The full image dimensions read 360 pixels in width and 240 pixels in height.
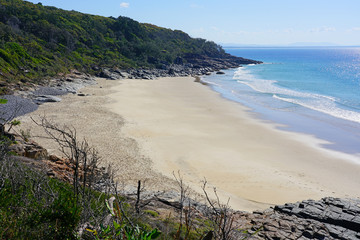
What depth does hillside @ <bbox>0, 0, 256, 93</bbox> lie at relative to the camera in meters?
44.0

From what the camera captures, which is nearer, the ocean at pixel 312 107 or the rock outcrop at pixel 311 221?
the rock outcrop at pixel 311 221

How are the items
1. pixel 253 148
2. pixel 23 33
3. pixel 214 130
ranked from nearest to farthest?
pixel 253 148
pixel 214 130
pixel 23 33

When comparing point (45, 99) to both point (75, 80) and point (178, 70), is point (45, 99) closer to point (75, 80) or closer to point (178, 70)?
point (75, 80)

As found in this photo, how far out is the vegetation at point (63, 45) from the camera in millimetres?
44156

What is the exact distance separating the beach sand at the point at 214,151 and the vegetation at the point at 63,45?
49.5 feet

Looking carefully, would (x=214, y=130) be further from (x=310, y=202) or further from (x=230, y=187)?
(x=310, y=202)

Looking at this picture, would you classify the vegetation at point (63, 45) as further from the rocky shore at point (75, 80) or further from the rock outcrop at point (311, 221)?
the rock outcrop at point (311, 221)

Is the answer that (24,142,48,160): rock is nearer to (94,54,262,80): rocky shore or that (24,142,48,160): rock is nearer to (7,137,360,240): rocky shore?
(7,137,360,240): rocky shore

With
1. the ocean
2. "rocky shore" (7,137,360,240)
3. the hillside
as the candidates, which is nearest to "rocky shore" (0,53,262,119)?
the hillside

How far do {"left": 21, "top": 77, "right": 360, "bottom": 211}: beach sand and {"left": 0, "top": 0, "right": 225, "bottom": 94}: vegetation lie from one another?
594 inches

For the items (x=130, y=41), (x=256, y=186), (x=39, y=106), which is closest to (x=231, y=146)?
(x=256, y=186)

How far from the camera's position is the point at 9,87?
113 ft

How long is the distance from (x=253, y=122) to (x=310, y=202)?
53.4 ft

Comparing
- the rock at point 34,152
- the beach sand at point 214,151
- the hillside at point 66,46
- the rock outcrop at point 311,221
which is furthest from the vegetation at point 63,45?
the rock outcrop at point 311,221
